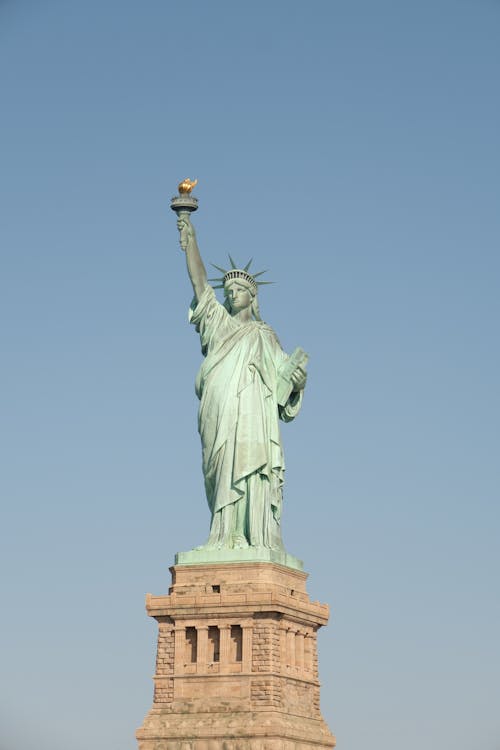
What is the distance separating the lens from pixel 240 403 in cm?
5581


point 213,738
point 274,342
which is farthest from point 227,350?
point 213,738

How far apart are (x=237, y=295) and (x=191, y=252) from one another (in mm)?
1622

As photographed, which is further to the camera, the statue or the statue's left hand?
the statue's left hand

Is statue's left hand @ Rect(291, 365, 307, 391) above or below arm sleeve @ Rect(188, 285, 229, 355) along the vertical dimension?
below

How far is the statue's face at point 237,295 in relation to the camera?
57.0m

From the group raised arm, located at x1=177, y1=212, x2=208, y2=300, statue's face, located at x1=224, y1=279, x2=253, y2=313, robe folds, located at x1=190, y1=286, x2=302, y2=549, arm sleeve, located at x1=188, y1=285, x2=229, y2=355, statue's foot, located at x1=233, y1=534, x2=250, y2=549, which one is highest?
raised arm, located at x1=177, y1=212, x2=208, y2=300

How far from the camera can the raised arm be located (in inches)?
2234

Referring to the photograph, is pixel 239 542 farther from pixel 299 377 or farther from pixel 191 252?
pixel 191 252

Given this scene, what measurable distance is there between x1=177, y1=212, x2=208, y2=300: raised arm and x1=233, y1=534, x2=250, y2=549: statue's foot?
21.0ft

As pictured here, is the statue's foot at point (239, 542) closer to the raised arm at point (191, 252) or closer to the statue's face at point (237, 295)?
the statue's face at point (237, 295)

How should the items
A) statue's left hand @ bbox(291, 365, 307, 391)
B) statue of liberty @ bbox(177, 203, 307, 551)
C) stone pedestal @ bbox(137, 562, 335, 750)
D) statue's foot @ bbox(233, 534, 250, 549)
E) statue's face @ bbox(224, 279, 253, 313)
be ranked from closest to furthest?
stone pedestal @ bbox(137, 562, 335, 750), statue's foot @ bbox(233, 534, 250, 549), statue of liberty @ bbox(177, 203, 307, 551), statue's left hand @ bbox(291, 365, 307, 391), statue's face @ bbox(224, 279, 253, 313)

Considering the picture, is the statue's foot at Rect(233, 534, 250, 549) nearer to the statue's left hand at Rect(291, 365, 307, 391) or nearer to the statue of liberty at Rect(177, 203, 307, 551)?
the statue of liberty at Rect(177, 203, 307, 551)

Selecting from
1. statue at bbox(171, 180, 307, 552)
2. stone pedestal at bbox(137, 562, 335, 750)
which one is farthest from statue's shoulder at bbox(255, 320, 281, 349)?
stone pedestal at bbox(137, 562, 335, 750)

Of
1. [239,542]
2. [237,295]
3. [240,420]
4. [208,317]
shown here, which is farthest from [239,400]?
[239,542]
